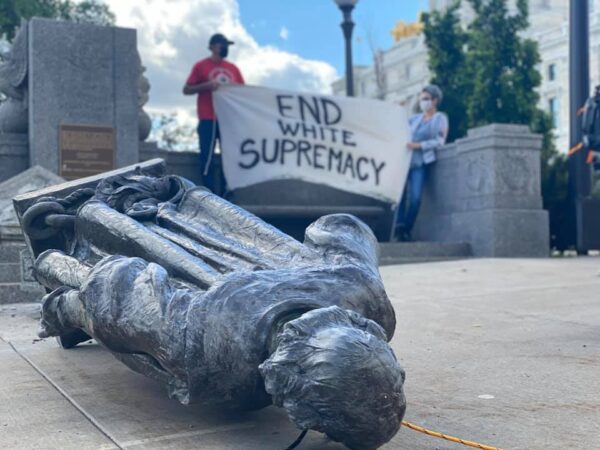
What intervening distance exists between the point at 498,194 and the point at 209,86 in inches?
171

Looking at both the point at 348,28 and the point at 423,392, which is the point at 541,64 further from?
the point at 423,392

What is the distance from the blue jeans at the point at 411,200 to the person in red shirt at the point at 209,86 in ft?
9.79

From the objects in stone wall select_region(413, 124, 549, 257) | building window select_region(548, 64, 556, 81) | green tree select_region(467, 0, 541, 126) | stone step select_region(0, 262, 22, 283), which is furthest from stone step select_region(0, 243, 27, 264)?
building window select_region(548, 64, 556, 81)

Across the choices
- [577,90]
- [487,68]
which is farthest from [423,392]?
[487,68]

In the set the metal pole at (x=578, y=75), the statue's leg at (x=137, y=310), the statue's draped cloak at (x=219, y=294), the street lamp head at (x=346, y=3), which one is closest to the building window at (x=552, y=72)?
the street lamp head at (x=346, y=3)

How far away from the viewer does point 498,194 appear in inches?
466

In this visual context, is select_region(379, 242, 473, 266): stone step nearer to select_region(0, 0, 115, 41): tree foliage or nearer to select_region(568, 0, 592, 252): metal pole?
select_region(568, 0, 592, 252): metal pole

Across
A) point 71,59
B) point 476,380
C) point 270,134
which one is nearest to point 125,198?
point 476,380

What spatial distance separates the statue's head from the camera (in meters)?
2.70

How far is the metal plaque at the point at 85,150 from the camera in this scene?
10.5 meters

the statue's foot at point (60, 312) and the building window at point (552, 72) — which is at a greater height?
the building window at point (552, 72)

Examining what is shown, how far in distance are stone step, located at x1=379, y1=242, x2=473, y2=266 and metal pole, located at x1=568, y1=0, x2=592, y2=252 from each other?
6.64 ft

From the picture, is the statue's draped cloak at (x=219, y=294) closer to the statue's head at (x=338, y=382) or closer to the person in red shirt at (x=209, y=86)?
the statue's head at (x=338, y=382)

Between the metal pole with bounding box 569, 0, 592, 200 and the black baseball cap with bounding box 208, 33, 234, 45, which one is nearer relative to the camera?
the black baseball cap with bounding box 208, 33, 234, 45
